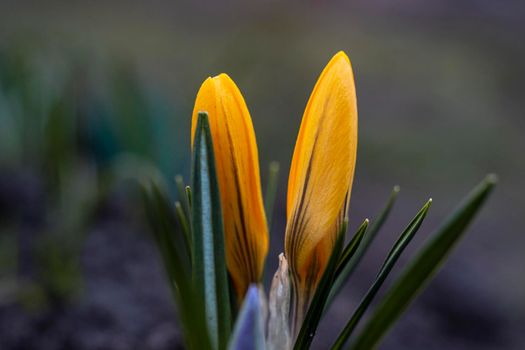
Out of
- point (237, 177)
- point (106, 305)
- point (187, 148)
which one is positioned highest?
point (237, 177)

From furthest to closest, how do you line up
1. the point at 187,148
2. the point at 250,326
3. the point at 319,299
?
the point at 187,148 < the point at 319,299 < the point at 250,326

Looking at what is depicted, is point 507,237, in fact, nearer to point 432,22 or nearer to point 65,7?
point 432,22

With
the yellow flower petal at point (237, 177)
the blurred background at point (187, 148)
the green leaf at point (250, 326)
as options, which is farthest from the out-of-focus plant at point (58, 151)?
the green leaf at point (250, 326)

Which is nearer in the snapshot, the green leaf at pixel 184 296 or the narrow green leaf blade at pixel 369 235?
the green leaf at pixel 184 296

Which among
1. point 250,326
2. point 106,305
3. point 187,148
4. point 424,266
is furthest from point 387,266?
point 187,148

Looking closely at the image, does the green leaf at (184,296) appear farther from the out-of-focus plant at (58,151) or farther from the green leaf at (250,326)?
the out-of-focus plant at (58,151)

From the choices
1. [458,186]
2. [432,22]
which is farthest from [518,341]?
[432,22]

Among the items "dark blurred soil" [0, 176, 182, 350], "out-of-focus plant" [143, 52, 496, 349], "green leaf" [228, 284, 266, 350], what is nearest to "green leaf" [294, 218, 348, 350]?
"out-of-focus plant" [143, 52, 496, 349]

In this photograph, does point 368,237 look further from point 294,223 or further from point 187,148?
point 187,148
